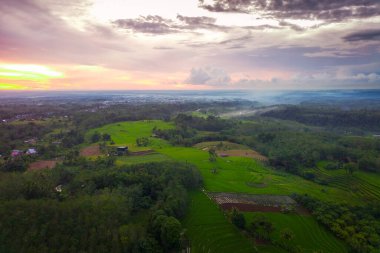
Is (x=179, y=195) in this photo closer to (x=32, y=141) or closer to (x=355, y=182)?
(x=355, y=182)

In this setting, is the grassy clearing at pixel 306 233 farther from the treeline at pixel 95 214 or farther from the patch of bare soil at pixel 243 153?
the patch of bare soil at pixel 243 153

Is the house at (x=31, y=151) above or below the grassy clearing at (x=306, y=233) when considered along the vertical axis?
above

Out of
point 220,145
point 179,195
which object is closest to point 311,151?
point 220,145

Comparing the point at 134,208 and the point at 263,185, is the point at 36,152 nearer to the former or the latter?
the point at 134,208

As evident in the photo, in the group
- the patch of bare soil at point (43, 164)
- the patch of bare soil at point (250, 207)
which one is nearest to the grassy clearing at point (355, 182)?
the patch of bare soil at point (250, 207)

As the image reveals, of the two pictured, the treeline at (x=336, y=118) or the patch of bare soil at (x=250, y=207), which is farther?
the treeline at (x=336, y=118)

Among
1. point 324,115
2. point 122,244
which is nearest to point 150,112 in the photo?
point 324,115
